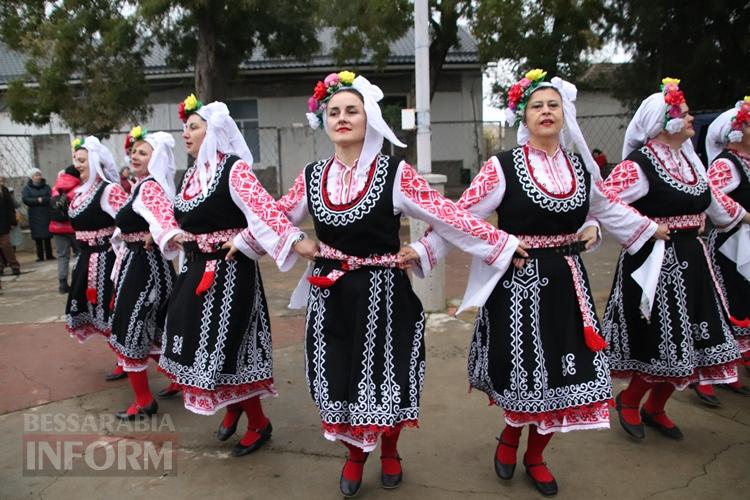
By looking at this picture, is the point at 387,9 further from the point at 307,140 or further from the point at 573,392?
the point at 573,392

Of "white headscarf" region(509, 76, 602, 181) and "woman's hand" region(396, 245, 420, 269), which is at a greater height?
"white headscarf" region(509, 76, 602, 181)

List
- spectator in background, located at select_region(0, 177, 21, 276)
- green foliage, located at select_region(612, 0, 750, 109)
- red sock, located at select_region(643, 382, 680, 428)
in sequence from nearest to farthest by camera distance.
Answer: red sock, located at select_region(643, 382, 680, 428), green foliage, located at select_region(612, 0, 750, 109), spectator in background, located at select_region(0, 177, 21, 276)

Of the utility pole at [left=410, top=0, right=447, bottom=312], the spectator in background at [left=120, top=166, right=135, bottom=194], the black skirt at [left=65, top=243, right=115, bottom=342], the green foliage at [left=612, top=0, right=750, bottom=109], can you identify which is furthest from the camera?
the green foliage at [left=612, top=0, right=750, bottom=109]

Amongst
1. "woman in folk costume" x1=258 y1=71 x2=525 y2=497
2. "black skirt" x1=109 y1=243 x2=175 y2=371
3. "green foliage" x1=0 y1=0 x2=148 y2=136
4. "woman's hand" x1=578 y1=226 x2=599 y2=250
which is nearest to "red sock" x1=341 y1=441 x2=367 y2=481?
"woman in folk costume" x1=258 y1=71 x2=525 y2=497

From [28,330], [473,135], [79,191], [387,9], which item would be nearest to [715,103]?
[387,9]

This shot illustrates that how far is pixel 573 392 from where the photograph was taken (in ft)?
10.0

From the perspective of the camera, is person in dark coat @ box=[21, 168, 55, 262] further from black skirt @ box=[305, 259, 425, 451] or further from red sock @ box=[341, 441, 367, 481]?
red sock @ box=[341, 441, 367, 481]

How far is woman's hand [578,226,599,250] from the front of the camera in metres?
3.30

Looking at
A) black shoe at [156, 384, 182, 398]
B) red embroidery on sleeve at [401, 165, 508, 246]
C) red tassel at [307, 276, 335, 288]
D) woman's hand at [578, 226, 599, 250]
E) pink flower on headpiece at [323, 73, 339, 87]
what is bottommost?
black shoe at [156, 384, 182, 398]

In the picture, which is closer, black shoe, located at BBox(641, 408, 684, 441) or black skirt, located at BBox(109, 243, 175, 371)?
black shoe, located at BBox(641, 408, 684, 441)

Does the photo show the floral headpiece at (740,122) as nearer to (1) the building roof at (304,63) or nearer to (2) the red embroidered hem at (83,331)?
(2) the red embroidered hem at (83,331)

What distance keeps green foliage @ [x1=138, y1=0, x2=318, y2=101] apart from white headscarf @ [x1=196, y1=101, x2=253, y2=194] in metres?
7.71

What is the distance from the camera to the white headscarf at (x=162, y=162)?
4203mm

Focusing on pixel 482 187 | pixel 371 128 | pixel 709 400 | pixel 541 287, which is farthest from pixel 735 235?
pixel 371 128
